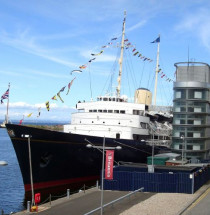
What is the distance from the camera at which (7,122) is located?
32844mm

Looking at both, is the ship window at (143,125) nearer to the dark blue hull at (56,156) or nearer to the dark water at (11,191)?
the dark blue hull at (56,156)

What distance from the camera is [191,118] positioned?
43.6 meters

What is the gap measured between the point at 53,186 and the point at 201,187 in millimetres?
14797

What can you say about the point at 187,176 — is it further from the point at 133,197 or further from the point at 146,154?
the point at 146,154

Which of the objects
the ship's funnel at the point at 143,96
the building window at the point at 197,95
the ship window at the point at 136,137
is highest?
the ship's funnel at the point at 143,96

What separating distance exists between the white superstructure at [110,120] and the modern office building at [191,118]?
4.80 m

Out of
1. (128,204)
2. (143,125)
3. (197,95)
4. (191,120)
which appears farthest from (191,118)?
(128,204)

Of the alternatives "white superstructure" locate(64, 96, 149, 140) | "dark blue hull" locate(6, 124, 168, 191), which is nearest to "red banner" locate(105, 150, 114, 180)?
"dark blue hull" locate(6, 124, 168, 191)

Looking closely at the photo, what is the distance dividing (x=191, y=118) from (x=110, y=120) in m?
10.1

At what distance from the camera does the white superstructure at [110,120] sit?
43344 millimetres

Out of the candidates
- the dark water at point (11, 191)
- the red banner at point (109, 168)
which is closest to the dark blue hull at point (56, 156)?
the dark water at point (11, 191)

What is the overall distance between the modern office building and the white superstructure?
15.8ft

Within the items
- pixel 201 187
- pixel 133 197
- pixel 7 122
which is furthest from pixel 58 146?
pixel 201 187

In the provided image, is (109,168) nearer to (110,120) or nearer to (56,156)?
(56,156)
